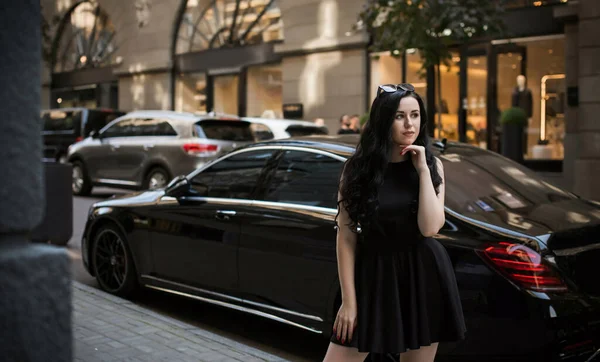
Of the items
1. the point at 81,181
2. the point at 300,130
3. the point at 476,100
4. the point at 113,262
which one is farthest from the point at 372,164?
the point at 476,100

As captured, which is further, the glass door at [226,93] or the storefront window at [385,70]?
the glass door at [226,93]

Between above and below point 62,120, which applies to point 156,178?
below

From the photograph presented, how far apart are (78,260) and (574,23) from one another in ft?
40.1

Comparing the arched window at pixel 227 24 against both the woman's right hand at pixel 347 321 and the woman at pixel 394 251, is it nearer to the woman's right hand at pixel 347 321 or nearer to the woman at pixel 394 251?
the woman at pixel 394 251

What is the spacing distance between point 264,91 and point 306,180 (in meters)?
20.5

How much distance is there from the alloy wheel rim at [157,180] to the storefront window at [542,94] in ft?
28.2

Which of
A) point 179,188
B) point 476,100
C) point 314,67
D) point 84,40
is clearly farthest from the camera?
point 84,40

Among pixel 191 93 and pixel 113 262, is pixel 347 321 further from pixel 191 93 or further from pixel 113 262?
pixel 191 93

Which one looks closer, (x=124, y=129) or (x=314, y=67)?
(x=124, y=129)

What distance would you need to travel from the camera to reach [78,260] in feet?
31.2

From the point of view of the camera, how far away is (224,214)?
6125 millimetres

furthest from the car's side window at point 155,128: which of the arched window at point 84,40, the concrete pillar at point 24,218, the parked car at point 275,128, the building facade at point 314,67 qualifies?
the arched window at point 84,40

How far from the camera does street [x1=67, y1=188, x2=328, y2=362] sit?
5859mm

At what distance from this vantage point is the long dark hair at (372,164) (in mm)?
3262
